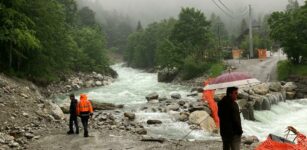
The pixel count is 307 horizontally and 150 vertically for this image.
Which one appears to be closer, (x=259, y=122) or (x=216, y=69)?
(x=259, y=122)

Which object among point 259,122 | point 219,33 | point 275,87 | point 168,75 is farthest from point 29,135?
point 219,33

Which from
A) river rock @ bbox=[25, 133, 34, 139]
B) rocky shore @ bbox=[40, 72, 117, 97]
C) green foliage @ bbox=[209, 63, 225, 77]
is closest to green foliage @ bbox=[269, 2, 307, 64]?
green foliage @ bbox=[209, 63, 225, 77]

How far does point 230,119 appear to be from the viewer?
988cm

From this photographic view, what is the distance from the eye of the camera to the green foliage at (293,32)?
133 feet

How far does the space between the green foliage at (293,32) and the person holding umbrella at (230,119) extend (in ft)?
108

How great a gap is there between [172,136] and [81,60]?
43583 millimetres

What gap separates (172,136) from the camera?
19391 millimetres

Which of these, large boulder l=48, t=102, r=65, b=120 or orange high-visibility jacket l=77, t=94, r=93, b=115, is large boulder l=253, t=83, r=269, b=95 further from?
orange high-visibility jacket l=77, t=94, r=93, b=115

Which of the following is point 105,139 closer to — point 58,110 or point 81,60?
point 58,110

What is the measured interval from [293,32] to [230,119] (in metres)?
33.8

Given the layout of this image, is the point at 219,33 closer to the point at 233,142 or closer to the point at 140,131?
the point at 140,131

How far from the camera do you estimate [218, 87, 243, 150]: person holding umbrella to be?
979 cm

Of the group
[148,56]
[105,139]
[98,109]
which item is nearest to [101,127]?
[105,139]

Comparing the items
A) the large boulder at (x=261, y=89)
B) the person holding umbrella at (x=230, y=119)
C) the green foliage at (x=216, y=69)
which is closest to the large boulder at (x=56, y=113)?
the person holding umbrella at (x=230, y=119)
